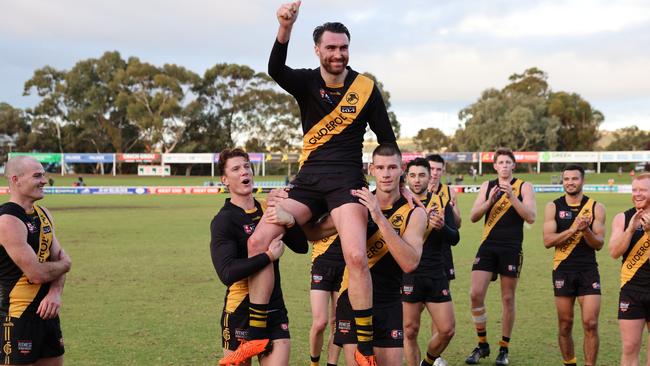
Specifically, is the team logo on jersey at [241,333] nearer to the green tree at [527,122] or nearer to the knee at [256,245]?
the knee at [256,245]

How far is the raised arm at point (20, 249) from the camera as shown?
204 inches

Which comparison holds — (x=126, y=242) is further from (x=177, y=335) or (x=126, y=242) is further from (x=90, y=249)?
(x=177, y=335)

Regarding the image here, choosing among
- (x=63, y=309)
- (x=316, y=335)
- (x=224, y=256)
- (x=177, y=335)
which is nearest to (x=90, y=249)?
(x=63, y=309)

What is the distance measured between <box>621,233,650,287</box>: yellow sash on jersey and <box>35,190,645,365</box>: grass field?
1.71m

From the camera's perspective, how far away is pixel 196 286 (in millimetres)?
13102

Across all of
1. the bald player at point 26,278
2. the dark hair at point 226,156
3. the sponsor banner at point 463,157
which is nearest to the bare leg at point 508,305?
the dark hair at point 226,156

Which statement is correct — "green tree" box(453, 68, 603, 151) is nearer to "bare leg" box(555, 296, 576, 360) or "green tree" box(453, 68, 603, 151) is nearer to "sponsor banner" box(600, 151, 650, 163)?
"sponsor banner" box(600, 151, 650, 163)

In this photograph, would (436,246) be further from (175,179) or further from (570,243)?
(175,179)

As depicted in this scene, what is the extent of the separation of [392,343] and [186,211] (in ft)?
94.4

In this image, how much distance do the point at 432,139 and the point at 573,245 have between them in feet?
303

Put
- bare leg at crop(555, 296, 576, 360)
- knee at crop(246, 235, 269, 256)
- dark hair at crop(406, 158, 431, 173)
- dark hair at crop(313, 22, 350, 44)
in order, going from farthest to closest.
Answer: dark hair at crop(406, 158, 431, 173) < bare leg at crop(555, 296, 576, 360) < dark hair at crop(313, 22, 350, 44) < knee at crop(246, 235, 269, 256)

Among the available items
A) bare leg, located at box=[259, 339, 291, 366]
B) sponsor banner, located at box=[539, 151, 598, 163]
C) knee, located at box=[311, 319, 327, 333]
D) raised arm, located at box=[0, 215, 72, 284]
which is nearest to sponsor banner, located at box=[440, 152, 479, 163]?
sponsor banner, located at box=[539, 151, 598, 163]

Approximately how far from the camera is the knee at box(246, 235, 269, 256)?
5215 millimetres

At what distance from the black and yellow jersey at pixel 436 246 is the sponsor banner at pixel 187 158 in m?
63.0
